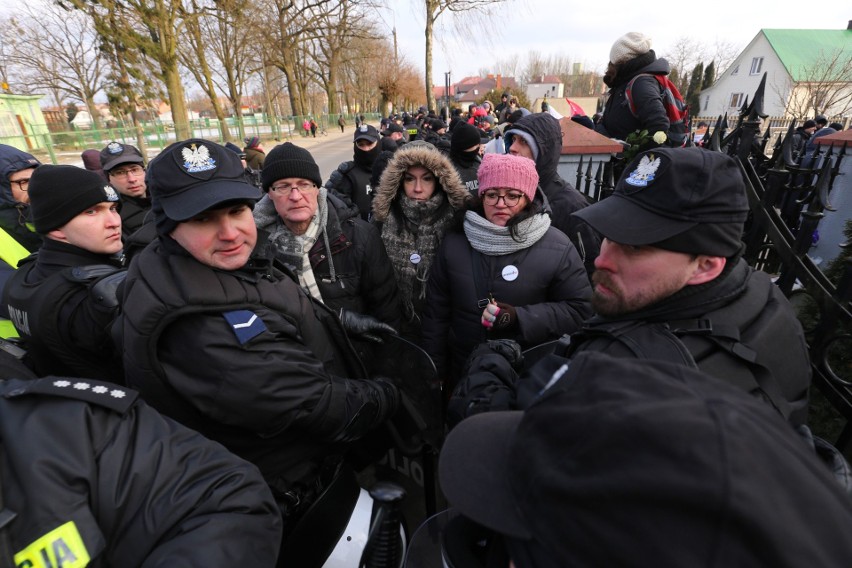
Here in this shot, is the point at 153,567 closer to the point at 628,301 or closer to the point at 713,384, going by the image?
the point at 713,384

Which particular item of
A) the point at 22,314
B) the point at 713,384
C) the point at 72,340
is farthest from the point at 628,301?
the point at 22,314

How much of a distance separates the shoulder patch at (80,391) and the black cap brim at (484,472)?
0.81 meters

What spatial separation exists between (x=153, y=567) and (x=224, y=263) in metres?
0.92

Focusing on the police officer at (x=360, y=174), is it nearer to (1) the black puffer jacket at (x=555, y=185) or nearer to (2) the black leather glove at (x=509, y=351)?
(1) the black puffer jacket at (x=555, y=185)

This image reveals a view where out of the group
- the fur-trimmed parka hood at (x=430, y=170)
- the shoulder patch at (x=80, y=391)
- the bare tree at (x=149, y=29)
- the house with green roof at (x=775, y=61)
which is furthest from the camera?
the house with green roof at (x=775, y=61)

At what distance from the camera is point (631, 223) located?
124 cm

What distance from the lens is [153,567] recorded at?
915 mm

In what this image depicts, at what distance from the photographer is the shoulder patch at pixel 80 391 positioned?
0.94 meters

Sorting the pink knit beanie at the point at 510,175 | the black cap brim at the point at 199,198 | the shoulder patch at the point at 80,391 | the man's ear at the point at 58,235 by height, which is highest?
the black cap brim at the point at 199,198

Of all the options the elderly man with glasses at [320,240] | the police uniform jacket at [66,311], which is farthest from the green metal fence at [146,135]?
the elderly man with glasses at [320,240]

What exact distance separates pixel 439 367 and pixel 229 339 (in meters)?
1.49

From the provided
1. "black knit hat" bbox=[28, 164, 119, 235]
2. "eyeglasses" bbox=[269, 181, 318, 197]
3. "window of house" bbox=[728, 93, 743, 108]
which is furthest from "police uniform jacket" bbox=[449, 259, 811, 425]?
"window of house" bbox=[728, 93, 743, 108]

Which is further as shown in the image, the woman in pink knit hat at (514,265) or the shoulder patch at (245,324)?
the woman in pink knit hat at (514,265)

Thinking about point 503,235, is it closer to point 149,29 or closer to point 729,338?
point 729,338
